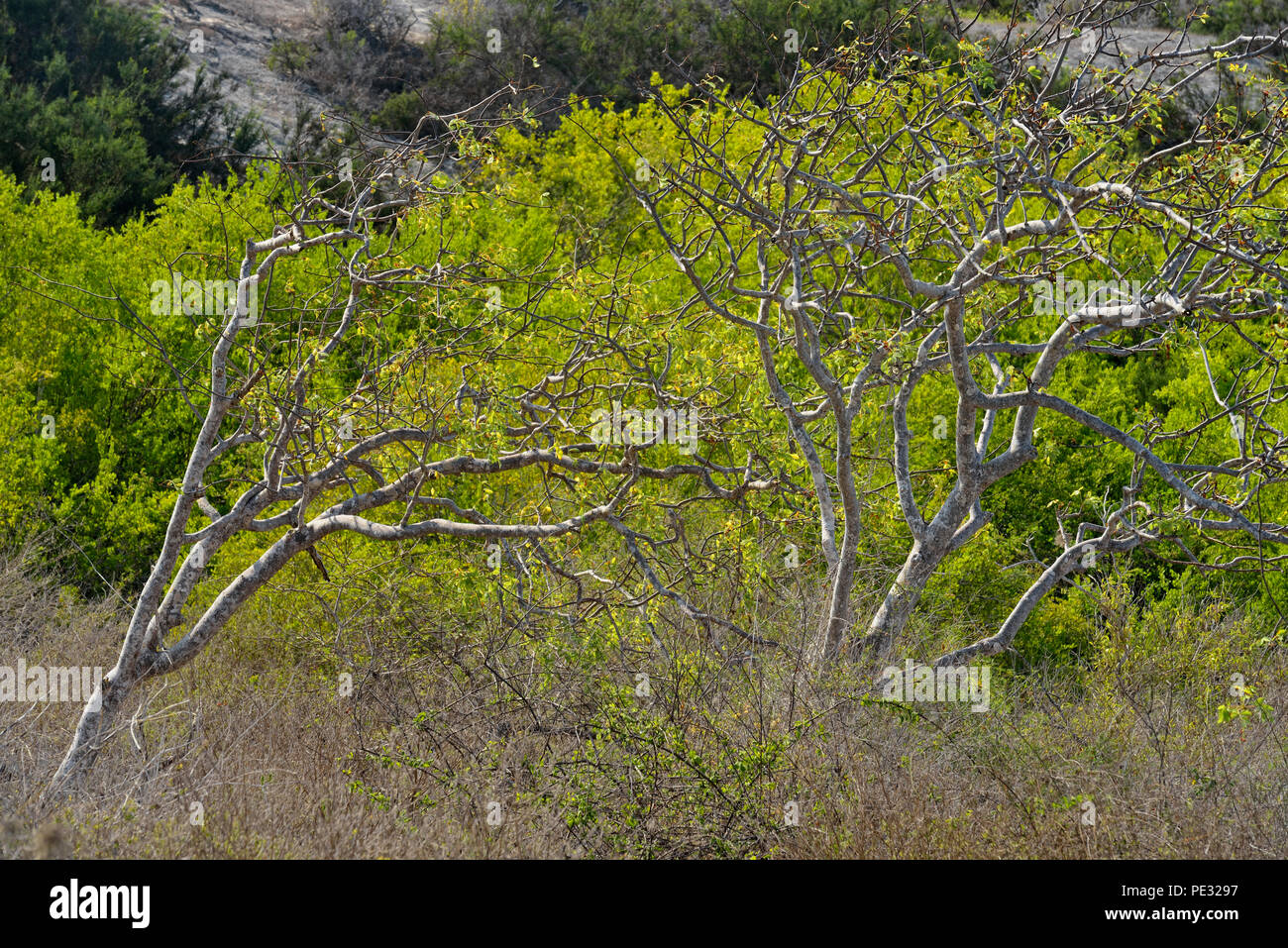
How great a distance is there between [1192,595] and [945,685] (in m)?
8.14

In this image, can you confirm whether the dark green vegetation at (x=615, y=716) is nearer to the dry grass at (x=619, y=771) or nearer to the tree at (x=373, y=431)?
the dry grass at (x=619, y=771)

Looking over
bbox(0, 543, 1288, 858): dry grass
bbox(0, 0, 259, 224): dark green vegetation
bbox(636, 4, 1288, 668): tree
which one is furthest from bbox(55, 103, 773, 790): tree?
bbox(0, 0, 259, 224): dark green vegetation

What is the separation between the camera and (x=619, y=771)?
21.3 feet

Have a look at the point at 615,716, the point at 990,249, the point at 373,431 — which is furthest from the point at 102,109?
the point at 615,716

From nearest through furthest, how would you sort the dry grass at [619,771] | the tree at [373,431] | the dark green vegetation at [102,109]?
the dry grass at [619,771]
the tree at [373,431]
the dark green vegetation at [102,109]

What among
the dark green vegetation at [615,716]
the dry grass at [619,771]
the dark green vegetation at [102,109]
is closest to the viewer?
the dry grass at [619,771]

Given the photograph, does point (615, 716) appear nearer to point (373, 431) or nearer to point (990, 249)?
point (373, 431)

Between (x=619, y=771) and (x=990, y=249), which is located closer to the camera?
(x=619, y=771)

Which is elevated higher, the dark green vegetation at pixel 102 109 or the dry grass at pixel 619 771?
the dark green vegetation at pixel 102 109

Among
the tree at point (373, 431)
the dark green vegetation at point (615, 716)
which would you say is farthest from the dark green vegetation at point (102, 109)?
the tree at point (373, 431)

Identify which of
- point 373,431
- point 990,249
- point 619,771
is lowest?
point 619,771

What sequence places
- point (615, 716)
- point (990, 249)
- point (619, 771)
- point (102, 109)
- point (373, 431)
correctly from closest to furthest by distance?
point (619, 771), point (615, 716), point (373, 431), point (990, 249), point (102, 109)

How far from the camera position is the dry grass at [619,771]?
19.3 ft

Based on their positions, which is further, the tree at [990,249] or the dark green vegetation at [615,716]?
the tree at [990,249]
